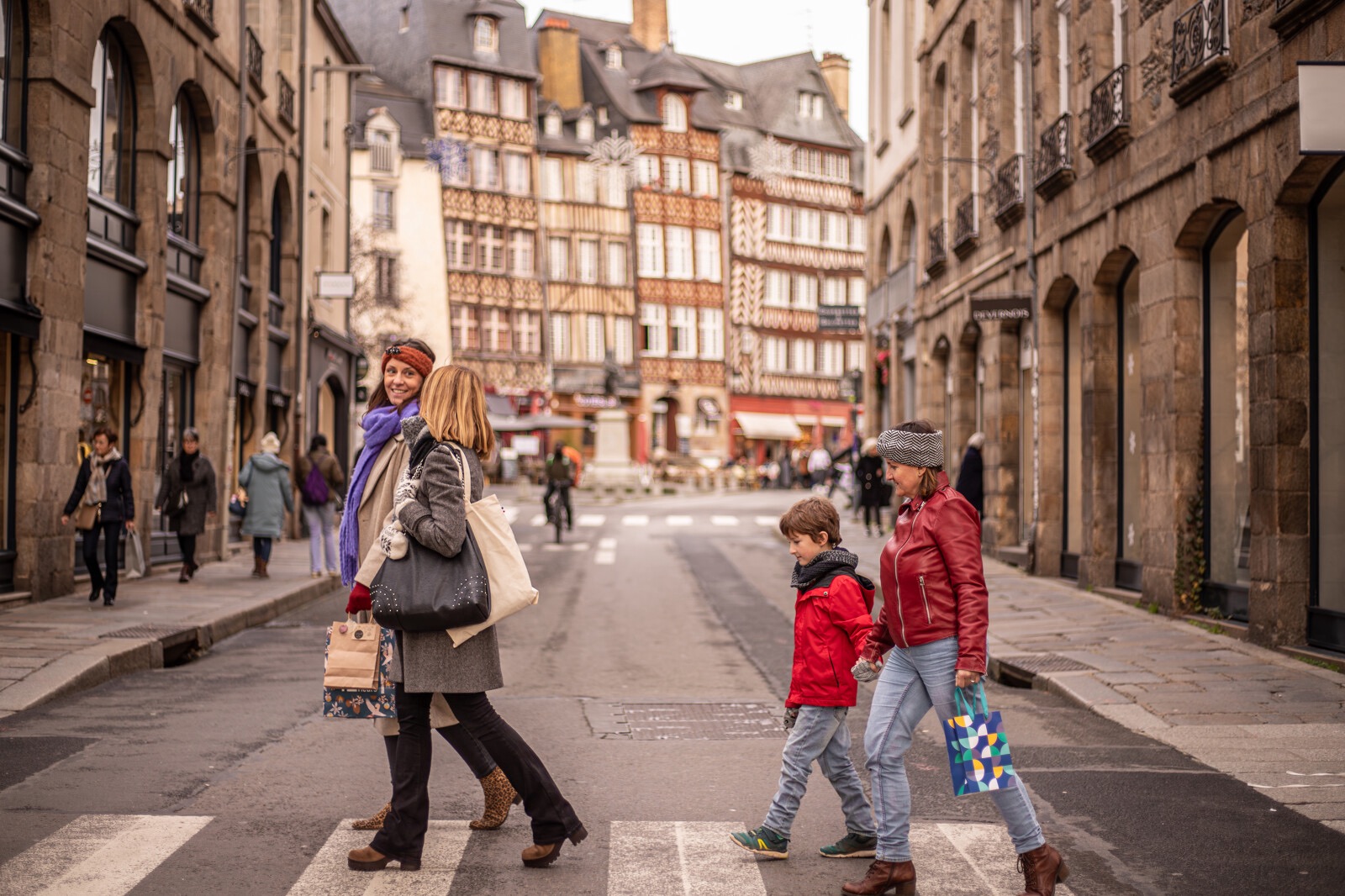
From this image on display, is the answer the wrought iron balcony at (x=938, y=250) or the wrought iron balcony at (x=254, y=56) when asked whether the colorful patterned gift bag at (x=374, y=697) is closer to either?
the wrought iron balcony at (x=254, y=56)

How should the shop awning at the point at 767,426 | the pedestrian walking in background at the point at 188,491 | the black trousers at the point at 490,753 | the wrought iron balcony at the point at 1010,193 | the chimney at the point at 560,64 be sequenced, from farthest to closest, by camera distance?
1. the shop awning at the point at 767,426
2. the chimney at the point at 560,64
3. the wrought iron balcony at the point at 1010,193
4. the pedestrian walking in background at the point at 188,491
5. the black trousers at the point at 490,753

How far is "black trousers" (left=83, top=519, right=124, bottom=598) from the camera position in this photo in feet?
45.9

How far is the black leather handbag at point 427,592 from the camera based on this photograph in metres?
5.24

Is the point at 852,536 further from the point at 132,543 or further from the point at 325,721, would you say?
the point at 325,721

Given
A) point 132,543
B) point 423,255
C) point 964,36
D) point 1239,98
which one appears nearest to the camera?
point 1239,98

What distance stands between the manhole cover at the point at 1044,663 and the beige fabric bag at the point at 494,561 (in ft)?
20.0

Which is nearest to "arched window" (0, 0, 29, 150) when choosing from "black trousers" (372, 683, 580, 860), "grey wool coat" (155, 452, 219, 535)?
"grey wool coat" (155, 452, 219, 535)

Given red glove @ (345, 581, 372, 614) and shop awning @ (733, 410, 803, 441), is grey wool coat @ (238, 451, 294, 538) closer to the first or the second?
red glove @ (345, 581, 372, 614)

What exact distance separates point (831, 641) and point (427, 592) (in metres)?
1.39

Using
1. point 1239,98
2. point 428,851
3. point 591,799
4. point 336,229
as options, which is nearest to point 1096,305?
point 1239,98

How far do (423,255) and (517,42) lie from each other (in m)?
9.26

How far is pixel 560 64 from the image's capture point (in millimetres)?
64562

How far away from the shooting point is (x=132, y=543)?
15555 millimetres

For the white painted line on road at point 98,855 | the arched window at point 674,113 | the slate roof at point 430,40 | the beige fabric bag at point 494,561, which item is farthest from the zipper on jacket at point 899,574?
the arched window at point 674,113
